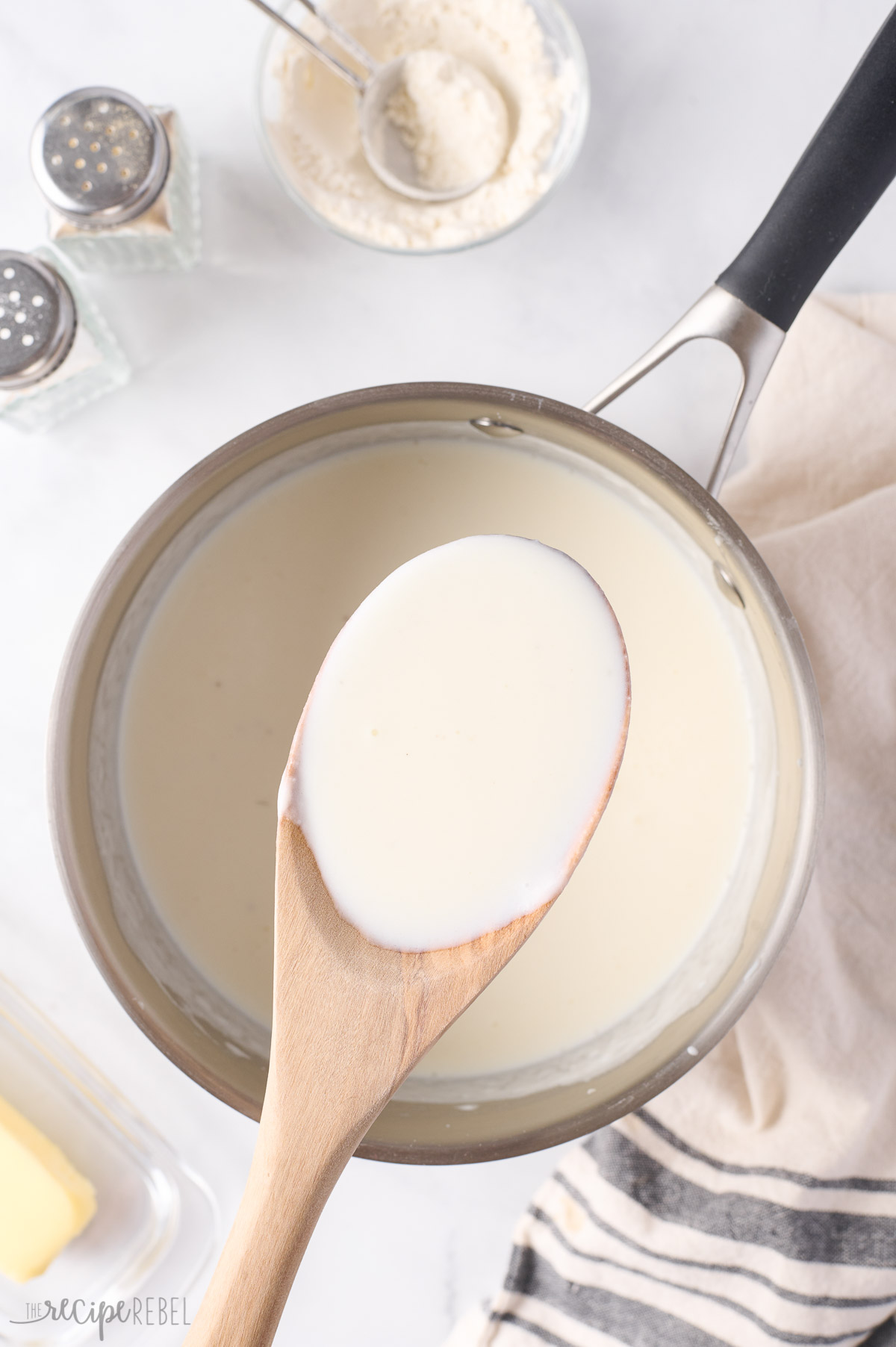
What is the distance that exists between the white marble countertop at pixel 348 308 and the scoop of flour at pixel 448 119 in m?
0.06

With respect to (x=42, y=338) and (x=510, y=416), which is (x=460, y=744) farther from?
(x=42, y=338)

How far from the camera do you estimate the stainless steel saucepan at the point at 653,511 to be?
0.66 m

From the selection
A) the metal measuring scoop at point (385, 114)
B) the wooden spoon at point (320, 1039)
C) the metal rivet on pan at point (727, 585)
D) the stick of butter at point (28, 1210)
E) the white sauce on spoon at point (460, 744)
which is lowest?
the stick of butter at point (28, 1210)

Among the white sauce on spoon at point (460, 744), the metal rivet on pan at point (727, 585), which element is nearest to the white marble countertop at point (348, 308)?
the metal rivet on pan at point (727, 585)

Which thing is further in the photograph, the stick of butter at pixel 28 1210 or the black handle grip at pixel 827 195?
the stick of butter at pixel 28 1210

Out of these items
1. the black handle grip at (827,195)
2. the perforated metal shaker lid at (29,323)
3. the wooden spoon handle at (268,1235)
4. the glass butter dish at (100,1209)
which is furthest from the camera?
the glass butter dish at (100,1209)

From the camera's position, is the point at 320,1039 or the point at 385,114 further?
the point at 385,114

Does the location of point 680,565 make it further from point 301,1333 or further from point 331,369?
point 301,1333

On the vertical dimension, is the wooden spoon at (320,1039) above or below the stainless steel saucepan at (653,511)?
below

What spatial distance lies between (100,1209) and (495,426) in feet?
2.40

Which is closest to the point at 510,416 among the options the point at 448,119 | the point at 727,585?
the point at 727,585

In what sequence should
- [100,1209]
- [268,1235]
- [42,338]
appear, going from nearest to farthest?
[268,1235] < [42,338] < [100,1209]

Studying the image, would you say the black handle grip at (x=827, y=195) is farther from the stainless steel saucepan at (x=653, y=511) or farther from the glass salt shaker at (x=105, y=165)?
the glass salt shaker at (x=105, y=165)

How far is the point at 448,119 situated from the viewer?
0.83 metres
